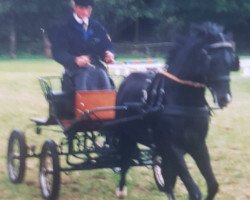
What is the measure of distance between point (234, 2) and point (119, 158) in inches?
1566

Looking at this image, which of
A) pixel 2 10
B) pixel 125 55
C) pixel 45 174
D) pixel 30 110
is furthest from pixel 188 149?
pixel 2 10

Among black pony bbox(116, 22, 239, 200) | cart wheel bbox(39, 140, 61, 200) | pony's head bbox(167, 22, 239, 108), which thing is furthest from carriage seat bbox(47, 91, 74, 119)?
pony's head bbox(167, 22, 239, 108)

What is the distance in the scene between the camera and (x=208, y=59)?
216 inches

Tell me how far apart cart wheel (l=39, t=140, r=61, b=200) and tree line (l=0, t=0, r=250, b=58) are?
3585 cm

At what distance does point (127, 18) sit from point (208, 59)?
38.9 meters

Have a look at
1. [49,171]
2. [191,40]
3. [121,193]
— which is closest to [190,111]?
[191,40]

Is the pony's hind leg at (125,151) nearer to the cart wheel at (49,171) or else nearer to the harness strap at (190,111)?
the cart wheel at (49,171)

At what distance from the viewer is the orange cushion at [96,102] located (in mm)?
6785

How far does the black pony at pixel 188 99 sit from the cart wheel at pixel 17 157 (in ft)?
6.13

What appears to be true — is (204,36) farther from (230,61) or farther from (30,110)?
(30,110)

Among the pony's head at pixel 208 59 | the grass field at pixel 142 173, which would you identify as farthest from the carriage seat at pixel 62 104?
the pony's head at pixel 208 59

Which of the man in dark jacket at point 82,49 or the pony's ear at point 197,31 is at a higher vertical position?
the pony's ear at point 197,31

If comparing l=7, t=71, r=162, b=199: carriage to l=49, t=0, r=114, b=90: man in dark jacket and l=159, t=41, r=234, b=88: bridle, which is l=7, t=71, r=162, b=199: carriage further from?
l=159, t=41, r=234, b=88: bridle

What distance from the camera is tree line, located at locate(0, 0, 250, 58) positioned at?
1705 inches
